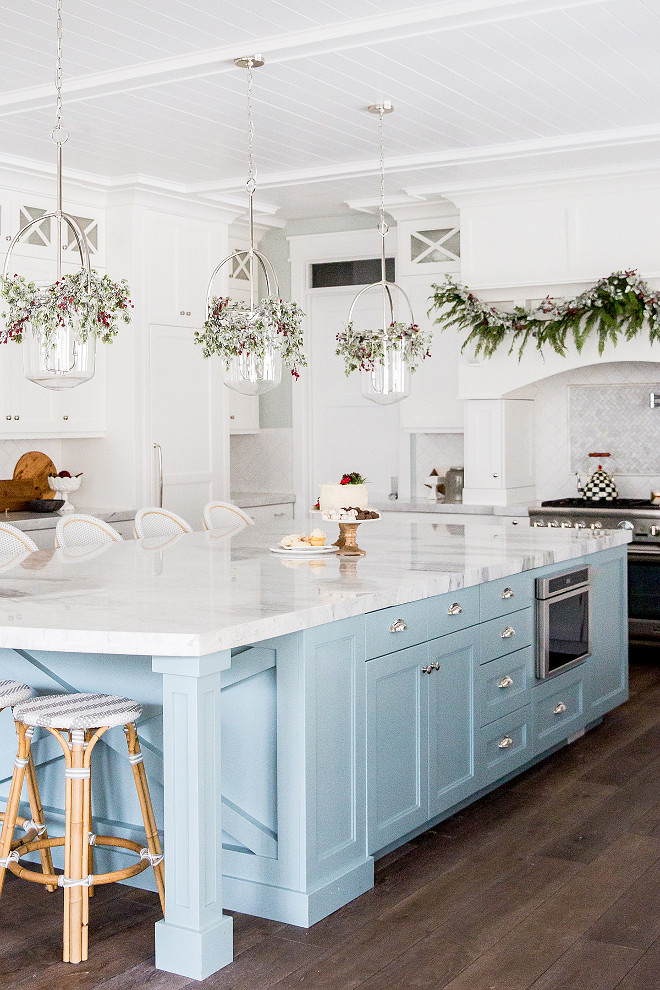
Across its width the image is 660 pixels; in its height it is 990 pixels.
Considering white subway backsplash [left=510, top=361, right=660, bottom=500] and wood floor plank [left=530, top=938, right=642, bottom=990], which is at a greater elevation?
white subway backsplash [left=510, top=361, right=660, bottom=500]

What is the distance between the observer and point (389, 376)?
16.0 feet

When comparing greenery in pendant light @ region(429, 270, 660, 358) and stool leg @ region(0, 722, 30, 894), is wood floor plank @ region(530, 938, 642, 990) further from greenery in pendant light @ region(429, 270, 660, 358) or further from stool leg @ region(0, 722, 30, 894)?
greenery in pendant light @ region(429, 270, 660, 358)

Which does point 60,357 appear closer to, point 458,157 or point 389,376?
point 389,376

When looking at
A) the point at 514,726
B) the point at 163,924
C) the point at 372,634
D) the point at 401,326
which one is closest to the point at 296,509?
the point at 401,326

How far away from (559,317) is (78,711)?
4.32 metres

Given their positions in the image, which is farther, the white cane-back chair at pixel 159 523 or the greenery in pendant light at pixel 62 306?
the white cane-back chair at pixel 159 523

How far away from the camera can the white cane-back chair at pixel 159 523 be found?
507 centimetres

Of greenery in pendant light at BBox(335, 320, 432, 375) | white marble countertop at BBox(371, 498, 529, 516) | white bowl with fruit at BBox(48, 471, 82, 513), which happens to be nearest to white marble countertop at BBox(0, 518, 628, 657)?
greenery in pendant light at BBox(335, 320, 432, 375)

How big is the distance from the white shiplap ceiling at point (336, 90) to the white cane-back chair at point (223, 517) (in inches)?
71.0

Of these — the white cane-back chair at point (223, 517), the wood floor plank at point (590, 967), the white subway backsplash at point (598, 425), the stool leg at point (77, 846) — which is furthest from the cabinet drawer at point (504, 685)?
the white subway backsplash at point (598, 425)

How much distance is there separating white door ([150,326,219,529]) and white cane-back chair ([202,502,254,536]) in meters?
1.26

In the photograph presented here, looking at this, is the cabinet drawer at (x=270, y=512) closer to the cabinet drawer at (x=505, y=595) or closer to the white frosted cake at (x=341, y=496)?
the white frosted cake at (x=341, y=496)

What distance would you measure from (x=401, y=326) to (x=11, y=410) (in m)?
2.39

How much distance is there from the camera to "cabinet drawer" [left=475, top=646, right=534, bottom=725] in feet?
12.7
